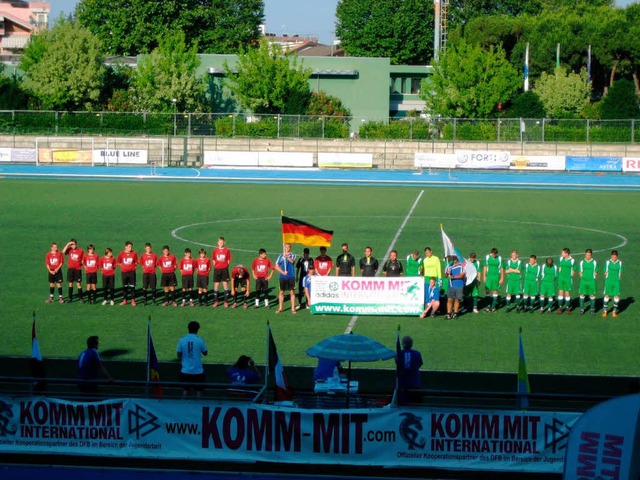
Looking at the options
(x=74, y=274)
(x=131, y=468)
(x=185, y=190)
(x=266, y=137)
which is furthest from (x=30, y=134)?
(x=131, y=468)

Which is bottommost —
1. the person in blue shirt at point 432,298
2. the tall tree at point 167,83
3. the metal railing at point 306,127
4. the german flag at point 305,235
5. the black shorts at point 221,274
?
the person in blue shirt at point 432,298

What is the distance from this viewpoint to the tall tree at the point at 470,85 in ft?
237

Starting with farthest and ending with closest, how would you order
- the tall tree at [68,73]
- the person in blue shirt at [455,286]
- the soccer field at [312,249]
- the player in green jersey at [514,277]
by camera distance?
the tall tree at [68,73] < the player in green jersey at [514,277] < the person in blue shirt at [455,286] < the soccer field at [312,249]

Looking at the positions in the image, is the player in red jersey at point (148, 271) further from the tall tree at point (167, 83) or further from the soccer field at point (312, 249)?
the tall tree at point (167, 83)

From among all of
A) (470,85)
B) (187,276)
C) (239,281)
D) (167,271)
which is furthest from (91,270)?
(470,85)

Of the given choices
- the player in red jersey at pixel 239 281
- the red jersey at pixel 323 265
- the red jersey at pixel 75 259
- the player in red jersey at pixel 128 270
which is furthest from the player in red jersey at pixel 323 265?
the red jersey at pixel 75 259

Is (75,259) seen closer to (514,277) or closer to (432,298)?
(432,298)

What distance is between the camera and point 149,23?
299ft

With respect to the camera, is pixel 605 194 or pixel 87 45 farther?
pixel 87 45

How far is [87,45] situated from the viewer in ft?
239

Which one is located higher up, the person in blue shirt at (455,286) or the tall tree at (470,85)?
the tall tree at (470,85)

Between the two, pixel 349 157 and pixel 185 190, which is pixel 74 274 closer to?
pixel 185 190

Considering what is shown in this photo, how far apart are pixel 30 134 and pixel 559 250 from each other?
1581 inches

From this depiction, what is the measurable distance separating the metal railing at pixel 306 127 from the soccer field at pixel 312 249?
13.4 metres
